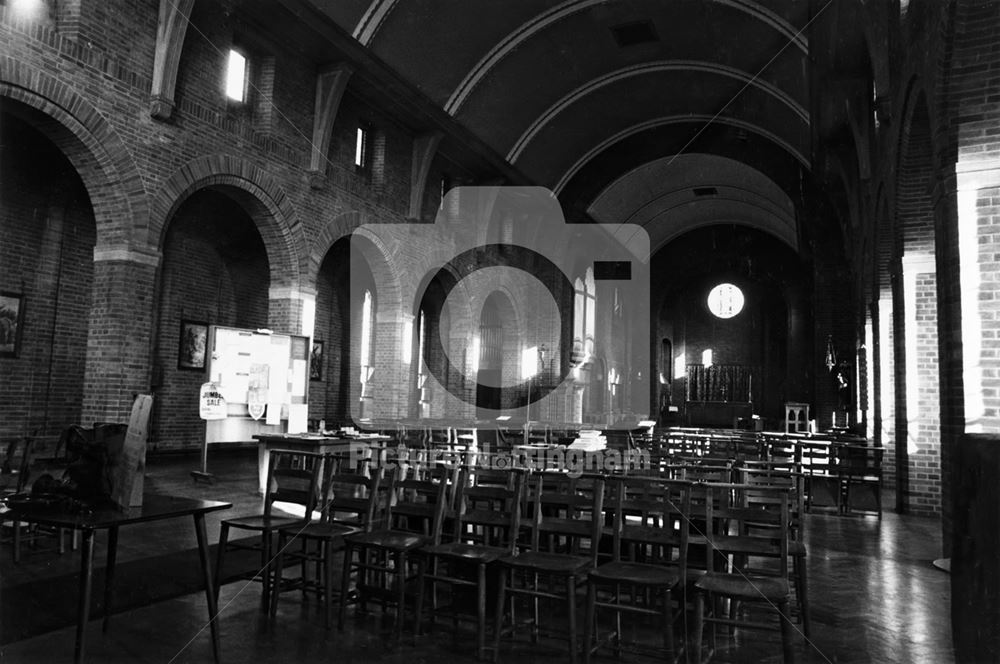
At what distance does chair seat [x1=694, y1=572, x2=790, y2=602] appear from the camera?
10.8 ft

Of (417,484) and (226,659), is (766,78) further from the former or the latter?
(226,659)

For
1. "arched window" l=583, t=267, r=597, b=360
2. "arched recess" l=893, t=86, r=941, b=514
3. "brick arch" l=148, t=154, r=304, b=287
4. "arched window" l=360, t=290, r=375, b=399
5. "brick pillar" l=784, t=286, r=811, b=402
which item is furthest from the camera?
"brick pillar" l=784, t=286, r=811, b=402

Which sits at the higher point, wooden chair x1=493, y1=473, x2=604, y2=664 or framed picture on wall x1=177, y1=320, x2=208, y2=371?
framed picture on wall x1=177, y1=320, x2=208, y2=371

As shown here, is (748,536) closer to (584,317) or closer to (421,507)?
(421,507)

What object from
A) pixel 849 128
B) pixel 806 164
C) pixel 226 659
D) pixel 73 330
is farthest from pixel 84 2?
pixel 806 164

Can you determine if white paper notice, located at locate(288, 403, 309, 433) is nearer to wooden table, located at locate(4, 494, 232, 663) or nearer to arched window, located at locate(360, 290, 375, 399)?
arched window, located at locate(360, 290, 375, 399)

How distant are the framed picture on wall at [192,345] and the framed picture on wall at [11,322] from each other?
2.81 metres

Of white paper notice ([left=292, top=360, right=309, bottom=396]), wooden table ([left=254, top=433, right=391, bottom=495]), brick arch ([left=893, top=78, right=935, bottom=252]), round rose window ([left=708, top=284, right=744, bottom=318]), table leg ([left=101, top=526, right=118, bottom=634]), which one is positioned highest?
round rose window ([left=708, top=284, right=744, bottom=318])

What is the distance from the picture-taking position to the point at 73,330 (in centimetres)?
1077

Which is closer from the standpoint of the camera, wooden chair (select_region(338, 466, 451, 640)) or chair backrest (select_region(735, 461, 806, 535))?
wooden chair (select_region(338, 466, 451, 640))

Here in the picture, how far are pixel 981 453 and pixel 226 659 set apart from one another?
3386mm

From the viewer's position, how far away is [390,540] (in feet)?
13.8

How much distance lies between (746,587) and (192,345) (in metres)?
Answer: 11.5

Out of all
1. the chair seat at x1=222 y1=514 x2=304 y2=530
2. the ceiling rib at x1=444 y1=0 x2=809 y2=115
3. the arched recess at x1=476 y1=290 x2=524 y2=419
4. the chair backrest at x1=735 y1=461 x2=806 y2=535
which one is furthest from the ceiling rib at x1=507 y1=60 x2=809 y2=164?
the chair seat at x1=222 y1=514 x2=304 y2=530
